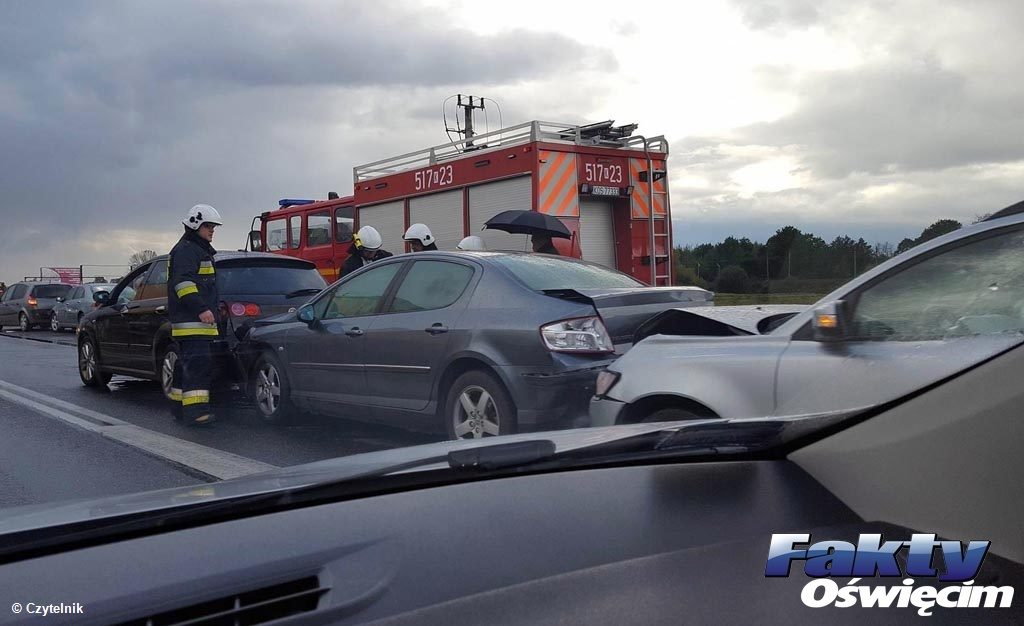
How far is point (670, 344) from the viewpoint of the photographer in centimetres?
419

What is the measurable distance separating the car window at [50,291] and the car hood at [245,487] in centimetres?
2794

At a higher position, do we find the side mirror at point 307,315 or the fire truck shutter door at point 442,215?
the fire truck shutter door at point 442,215

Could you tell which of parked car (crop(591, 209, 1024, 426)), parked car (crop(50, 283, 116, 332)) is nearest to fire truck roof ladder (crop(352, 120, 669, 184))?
parked car (crop(591, 209, 1024, 426))

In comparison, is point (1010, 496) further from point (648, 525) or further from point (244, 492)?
point (244, 492)

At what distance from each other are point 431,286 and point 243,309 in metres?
3.03

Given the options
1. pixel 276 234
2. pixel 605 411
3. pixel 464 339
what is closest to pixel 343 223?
pixel 276 234

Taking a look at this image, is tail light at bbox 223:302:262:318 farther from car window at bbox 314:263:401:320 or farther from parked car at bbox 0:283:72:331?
parked car at bbox 0:283:72:331

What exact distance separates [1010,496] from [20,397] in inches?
398

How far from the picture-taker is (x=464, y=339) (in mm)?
5660

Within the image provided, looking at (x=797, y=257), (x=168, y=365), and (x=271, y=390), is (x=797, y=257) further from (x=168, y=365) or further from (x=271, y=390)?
(x=168, y=365)

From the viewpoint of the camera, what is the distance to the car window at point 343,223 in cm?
1497

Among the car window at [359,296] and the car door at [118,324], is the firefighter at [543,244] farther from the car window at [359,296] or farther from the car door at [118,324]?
the car door at [118,324]

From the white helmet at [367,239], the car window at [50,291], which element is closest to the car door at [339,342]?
the white helmet at [367,239]

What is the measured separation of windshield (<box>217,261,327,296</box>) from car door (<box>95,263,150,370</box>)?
147cm
